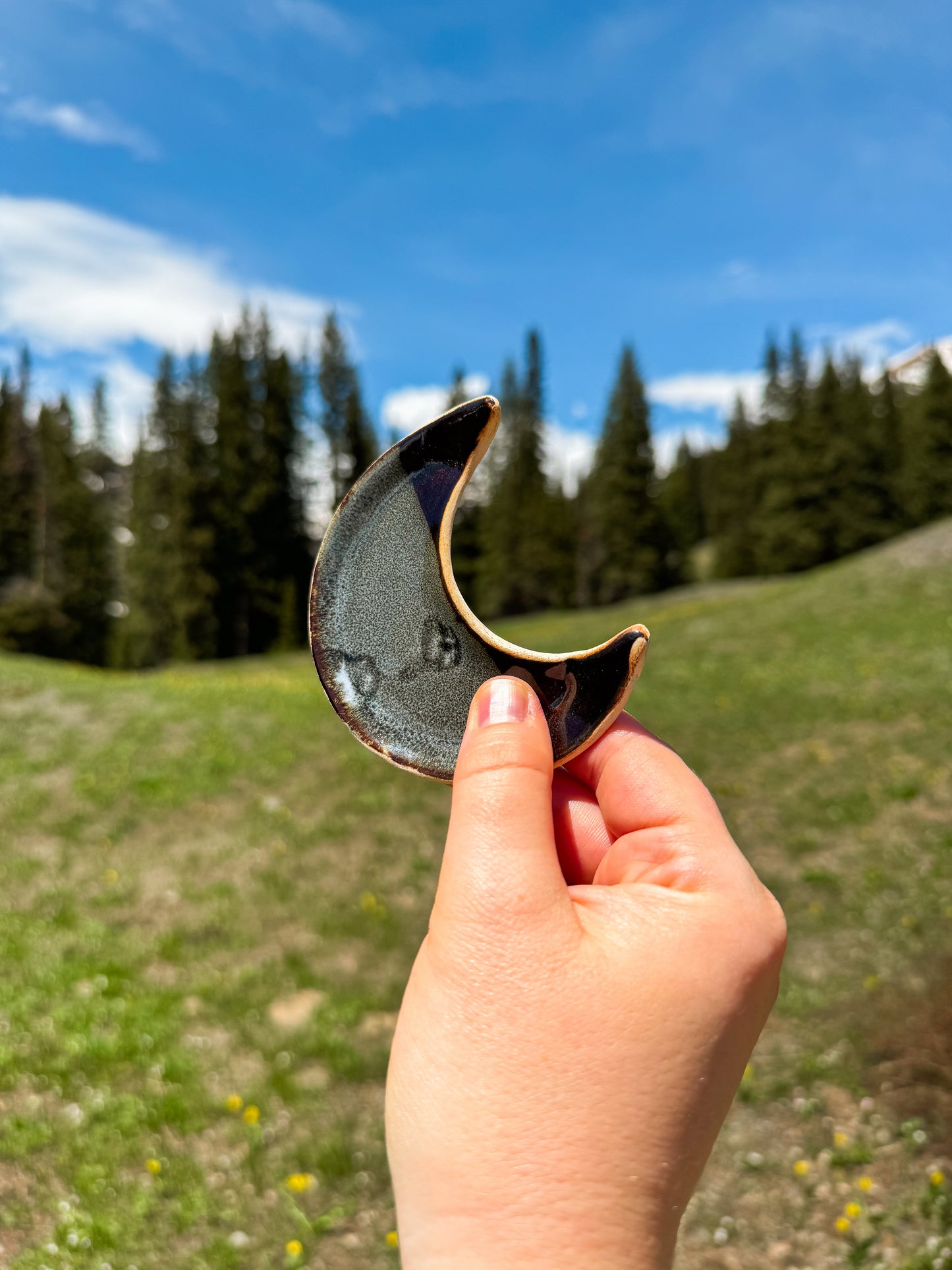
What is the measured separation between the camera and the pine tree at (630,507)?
46344mm

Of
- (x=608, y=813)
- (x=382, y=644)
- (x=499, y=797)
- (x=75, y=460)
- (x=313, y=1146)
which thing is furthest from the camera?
(x=75, y=460)

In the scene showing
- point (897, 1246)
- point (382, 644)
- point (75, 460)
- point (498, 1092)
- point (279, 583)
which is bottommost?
point (897, 1246)

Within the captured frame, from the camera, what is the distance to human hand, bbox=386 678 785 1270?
51.9 inches

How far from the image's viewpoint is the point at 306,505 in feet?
147

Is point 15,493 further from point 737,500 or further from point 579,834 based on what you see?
point 579,834

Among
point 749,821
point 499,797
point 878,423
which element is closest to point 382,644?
point 499,797

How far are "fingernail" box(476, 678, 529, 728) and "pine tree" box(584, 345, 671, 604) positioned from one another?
4546cm

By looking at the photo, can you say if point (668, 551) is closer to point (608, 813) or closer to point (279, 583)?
point (279, 583)

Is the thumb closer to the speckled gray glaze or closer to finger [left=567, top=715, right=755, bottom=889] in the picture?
finger [left=567, top=715, right=755, bottom=889]

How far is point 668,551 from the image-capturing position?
1896 inches

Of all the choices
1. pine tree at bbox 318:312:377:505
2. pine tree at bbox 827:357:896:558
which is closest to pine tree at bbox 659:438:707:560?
pine tree at bbox 827:357:896:558

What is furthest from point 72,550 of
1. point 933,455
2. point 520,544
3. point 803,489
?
point 933,455

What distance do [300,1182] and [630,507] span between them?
43703 millimetres

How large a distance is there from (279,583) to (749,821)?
3371 centimetres
